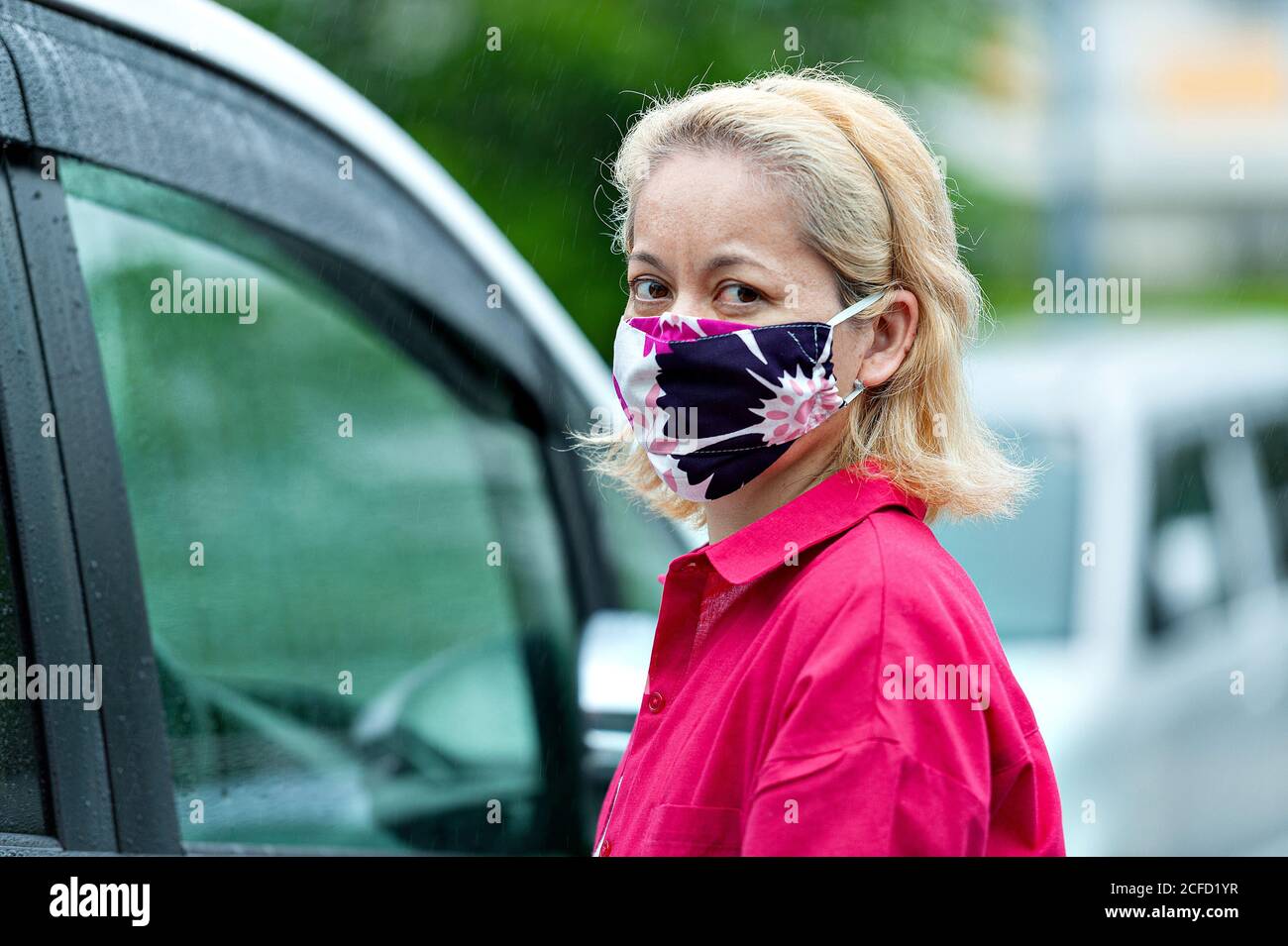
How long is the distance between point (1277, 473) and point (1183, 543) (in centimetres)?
168

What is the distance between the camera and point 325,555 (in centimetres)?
337

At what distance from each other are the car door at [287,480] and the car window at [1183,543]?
264 cm

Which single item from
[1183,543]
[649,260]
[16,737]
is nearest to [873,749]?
[649,260]

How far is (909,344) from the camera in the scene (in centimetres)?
182

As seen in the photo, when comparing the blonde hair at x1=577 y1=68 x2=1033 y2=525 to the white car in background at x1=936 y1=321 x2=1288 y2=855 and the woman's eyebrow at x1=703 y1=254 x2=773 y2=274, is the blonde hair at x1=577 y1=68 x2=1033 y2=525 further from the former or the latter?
the white car in background at x1=936 y1=321 x2=1288 y2=855

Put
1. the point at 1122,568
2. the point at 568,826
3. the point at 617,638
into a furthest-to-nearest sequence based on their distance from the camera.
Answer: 1. the point at 1122,568
2. the point at 568,826
3. the point at 617,638

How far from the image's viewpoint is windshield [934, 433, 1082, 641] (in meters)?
4.91

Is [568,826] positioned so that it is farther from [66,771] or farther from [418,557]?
[66,771]

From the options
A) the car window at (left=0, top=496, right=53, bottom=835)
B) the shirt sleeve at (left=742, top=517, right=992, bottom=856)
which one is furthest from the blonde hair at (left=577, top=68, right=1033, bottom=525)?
the car window at (left=0, top=496, right=53, bottom=835)

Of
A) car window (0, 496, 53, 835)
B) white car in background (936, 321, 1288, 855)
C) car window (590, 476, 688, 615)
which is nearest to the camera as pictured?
car window (0, 496, 53, 835)

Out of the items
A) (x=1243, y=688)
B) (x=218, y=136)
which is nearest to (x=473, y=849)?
(x=218, y=136)

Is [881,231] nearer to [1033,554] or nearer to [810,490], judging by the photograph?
[810,490]

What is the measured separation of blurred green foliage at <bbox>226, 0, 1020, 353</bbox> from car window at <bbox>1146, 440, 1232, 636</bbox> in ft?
7.68

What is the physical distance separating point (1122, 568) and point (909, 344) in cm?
346
